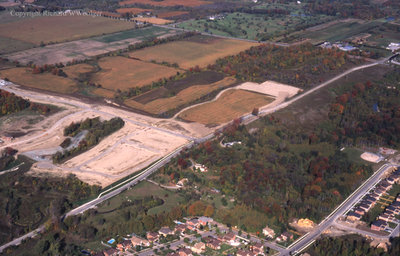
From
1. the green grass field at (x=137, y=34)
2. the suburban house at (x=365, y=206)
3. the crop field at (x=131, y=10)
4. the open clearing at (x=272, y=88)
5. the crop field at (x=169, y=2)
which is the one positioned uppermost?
the crop field at (x=169, y=2)

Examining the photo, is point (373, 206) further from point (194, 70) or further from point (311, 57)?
point (311, 57)

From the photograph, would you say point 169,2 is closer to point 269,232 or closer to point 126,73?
point 126,73

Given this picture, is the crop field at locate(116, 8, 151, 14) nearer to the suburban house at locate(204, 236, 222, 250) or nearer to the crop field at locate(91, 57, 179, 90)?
the crop field at locate(91, 57, 179, 90)

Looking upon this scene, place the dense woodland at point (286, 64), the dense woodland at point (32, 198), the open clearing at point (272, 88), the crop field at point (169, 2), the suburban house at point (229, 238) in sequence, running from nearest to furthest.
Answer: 1. the suburban house at point (229, 238)
2. the dense woodland at point (32, 198)
3. the open clearing at point (272, 88)
4. the dense woodland at point (286, 64)
5. the crop field at point (169, 2)

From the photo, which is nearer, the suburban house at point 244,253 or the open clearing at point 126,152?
the suburban house at point 244,253

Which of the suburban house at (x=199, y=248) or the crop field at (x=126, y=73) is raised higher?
the crop field at (x=126, y=73)

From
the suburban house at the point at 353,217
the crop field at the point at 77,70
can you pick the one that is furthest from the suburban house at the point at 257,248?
the crop field at the point at 77,70

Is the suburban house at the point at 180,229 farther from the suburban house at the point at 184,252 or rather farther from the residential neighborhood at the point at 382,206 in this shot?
the residential neighborhood at the point at 382,206
